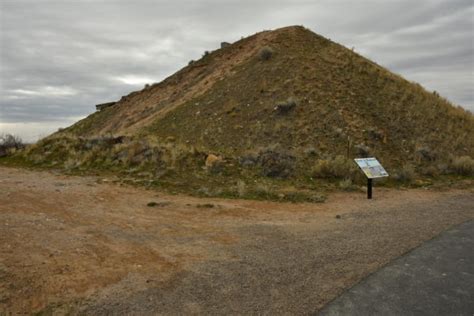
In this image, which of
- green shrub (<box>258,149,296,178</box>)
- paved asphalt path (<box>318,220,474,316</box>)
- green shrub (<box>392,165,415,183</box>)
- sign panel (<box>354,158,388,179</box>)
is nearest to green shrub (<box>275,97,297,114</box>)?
green shrub (<box>258,149,296,178</box>)

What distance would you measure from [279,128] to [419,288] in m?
13.2

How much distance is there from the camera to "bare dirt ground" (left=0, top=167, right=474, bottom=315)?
456cm

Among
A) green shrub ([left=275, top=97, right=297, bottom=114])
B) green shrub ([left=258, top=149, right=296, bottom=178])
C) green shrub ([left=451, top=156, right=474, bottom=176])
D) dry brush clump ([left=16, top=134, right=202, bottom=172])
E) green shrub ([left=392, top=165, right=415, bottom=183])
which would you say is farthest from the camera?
green shrub ([left=275, top=97, right=297, bottom=114])

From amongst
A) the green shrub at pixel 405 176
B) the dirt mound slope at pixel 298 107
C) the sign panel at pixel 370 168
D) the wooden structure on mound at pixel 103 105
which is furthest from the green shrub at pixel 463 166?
the wooden structure on mound at pixel 103 105

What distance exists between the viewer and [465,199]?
1081 cm

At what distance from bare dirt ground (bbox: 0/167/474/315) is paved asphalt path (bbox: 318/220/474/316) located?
23 cm

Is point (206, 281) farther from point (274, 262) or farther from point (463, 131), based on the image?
point (463, 131)

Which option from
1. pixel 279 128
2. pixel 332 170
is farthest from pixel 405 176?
pixel 279 128

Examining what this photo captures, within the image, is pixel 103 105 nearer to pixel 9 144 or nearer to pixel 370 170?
pixel 9 144

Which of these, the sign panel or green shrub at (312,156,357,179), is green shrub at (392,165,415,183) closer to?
green shrub at (312,156,357,179)

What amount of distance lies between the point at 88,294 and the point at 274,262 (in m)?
2.55

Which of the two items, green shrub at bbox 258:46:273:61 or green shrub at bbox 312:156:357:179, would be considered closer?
green shrub at bbox 312:156:357:179

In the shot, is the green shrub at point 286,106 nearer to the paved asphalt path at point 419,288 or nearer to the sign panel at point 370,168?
the sign panel at point 370,168

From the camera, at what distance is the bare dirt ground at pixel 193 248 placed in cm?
456
